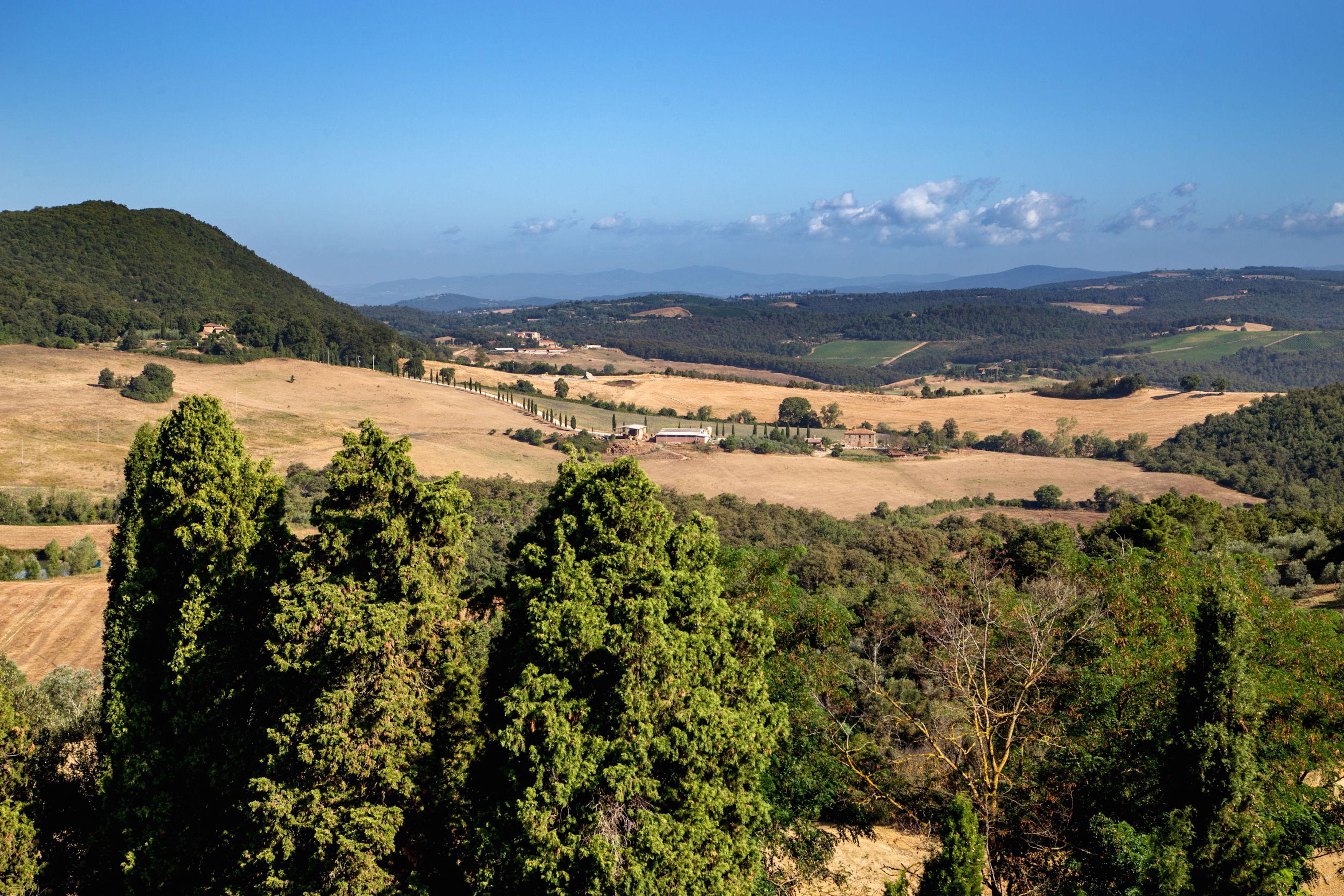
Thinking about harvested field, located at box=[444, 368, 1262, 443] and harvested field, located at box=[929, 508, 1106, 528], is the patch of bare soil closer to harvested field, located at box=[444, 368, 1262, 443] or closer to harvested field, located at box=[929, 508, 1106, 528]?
harvested field, located at box=[929, 508, 1106, 528]

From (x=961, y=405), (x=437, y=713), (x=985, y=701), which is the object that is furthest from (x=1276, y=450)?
(x=437, y=713)

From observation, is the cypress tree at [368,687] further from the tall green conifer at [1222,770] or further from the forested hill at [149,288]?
the forested hill at [149,288]

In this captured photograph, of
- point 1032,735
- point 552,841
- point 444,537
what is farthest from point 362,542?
point 1032,735

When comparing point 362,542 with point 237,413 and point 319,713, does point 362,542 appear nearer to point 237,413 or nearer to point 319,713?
point 319,713

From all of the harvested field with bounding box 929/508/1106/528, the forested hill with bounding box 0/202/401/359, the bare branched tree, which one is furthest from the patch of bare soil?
the forested hill with bounding box 0/202/401/359

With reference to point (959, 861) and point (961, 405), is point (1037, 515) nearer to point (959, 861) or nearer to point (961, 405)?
point (961, 405)

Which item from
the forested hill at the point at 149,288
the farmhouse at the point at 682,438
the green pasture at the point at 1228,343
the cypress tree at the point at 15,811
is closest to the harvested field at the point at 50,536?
the cypress tree at the point at 15,811
